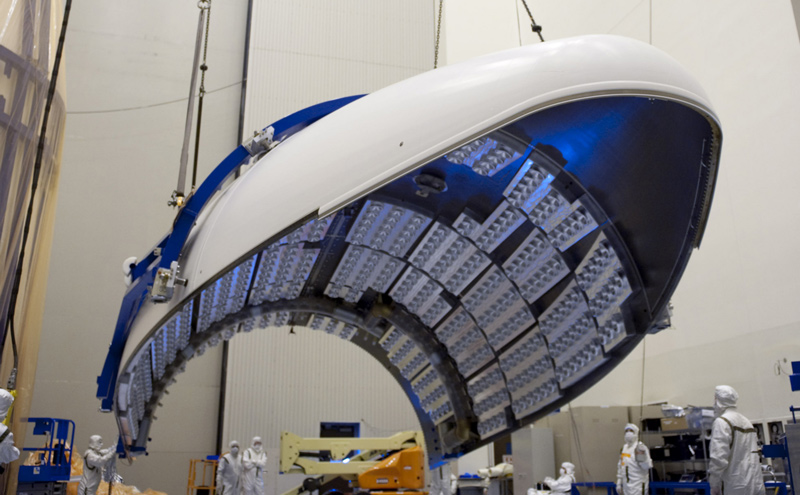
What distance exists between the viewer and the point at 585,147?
122 inches

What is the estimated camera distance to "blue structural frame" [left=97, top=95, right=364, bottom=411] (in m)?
3.50

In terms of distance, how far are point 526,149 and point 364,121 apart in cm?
81

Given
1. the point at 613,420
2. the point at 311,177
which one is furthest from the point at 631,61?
the point at 613,420

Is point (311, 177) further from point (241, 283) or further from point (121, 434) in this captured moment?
point (121, 434)

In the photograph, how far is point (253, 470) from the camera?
31.2 ft

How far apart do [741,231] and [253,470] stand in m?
8.45

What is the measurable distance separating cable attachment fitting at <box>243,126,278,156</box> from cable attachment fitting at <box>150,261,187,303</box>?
0.89 metres

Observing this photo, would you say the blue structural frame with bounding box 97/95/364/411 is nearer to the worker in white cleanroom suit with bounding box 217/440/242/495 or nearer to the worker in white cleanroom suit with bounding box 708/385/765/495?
the worker in white cleanroom suit with bounding box 708/385/765/495

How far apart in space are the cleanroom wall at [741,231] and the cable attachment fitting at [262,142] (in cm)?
842

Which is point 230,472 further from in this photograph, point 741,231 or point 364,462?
point 741,231

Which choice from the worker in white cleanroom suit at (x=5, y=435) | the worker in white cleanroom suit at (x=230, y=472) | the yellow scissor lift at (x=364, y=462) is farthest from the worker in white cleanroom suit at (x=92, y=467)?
the worker in white cleanroom suit at (x=5, y=435)

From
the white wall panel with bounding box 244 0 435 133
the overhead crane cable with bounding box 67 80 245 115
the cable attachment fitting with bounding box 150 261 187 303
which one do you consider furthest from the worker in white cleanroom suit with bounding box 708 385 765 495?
the overhead crane cable with bounding box 67 80 245 115

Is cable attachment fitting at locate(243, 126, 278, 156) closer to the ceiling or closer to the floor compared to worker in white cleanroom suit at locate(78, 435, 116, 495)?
closer to the ceiling

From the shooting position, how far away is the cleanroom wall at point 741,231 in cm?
937
